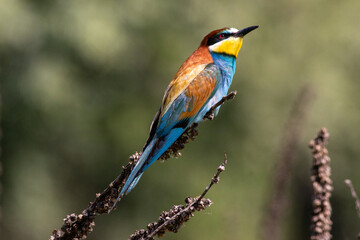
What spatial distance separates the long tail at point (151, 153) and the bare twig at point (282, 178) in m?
0.78

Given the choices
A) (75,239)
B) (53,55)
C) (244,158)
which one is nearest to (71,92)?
(53,55)

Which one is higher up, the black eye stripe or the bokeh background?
the bokeh background

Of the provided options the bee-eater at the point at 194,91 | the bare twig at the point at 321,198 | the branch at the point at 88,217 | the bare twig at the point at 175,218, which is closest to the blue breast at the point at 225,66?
the bee-eater at the point at 194,91

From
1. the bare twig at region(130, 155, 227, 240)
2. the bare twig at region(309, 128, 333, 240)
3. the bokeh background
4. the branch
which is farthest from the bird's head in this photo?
the bokeh background

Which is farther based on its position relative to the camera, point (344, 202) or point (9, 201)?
point (344, 202)

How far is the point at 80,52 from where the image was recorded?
771cm

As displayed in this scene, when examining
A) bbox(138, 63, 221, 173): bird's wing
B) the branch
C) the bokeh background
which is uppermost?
the bokeh background

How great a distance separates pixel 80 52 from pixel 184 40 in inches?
75.9

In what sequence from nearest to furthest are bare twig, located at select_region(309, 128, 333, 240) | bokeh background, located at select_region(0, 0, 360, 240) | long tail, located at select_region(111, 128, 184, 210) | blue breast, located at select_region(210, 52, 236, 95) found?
bare twig, located at select_region(309, 128, 333, 240) < long tail, located at select_region(111, 128, 184, 210) < blue breast, located at select_region(210, 52, 236, 95) < bokeh background, located at select_region(0, 0, 360, 240)

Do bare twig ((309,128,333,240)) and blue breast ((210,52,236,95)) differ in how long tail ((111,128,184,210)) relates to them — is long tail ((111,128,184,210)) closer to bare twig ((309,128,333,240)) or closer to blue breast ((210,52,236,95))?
blue breast ((210,52,236,95))

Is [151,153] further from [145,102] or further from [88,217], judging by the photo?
[145,102]

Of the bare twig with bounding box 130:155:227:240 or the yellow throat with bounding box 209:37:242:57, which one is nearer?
the bare twig with bounding box 130:155:227:240

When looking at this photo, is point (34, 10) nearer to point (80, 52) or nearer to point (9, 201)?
point (80, 52)

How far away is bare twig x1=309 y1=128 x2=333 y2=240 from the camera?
136cm
